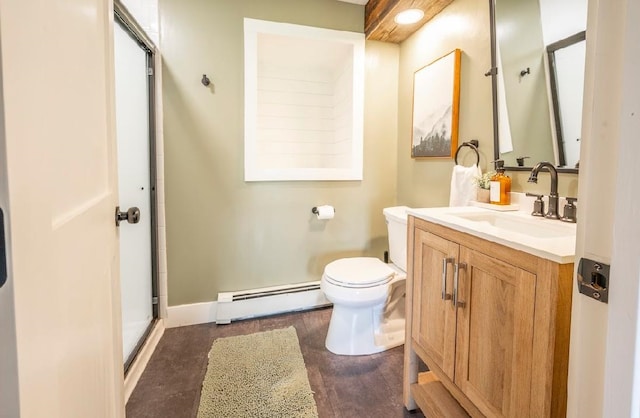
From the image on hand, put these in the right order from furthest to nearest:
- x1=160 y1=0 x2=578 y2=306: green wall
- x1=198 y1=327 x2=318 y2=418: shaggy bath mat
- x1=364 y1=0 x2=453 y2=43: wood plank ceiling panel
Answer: x1=160 y1=0 x2=578 y2=306: green wall → x1=364 y1=0 x2=453 y2=43: wood plank ceiling panel → x1=198 y1=327 x2=318 y2=418: shaggy bath mat

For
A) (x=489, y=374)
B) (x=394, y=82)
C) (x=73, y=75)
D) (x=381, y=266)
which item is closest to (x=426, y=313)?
(x=489, y=374)

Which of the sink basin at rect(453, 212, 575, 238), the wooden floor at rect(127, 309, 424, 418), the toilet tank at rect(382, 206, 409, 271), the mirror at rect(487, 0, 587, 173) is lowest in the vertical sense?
the wooden floor at rect(127, 309, 424, 418)

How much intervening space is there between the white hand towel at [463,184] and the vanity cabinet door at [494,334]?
705mm

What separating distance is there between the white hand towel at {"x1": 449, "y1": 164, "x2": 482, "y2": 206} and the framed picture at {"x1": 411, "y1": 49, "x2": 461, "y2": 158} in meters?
0.20

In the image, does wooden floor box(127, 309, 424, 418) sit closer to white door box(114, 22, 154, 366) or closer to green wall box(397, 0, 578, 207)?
white door box(114, 22, 154, 366)

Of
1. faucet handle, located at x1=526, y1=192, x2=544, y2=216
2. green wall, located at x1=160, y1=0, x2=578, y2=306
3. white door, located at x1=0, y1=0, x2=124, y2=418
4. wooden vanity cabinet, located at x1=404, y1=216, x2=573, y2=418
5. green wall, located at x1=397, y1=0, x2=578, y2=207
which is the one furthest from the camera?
green wall, located at x1=160, y1=0, x2=578, y2=306

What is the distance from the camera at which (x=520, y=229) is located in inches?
50.5

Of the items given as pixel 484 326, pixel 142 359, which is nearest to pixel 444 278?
pixel 484 326

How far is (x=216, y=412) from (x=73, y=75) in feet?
4.51

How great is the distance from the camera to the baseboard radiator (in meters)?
2.17

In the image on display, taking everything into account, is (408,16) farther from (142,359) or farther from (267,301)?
(142,359)

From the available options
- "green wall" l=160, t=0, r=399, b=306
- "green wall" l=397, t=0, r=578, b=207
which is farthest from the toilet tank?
"green wall" l=160, t=0, r=399, b=306

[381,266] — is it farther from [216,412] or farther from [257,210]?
[216,412]

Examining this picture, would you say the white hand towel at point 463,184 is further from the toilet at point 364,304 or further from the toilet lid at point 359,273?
→ the toilet lid at point 359,273
